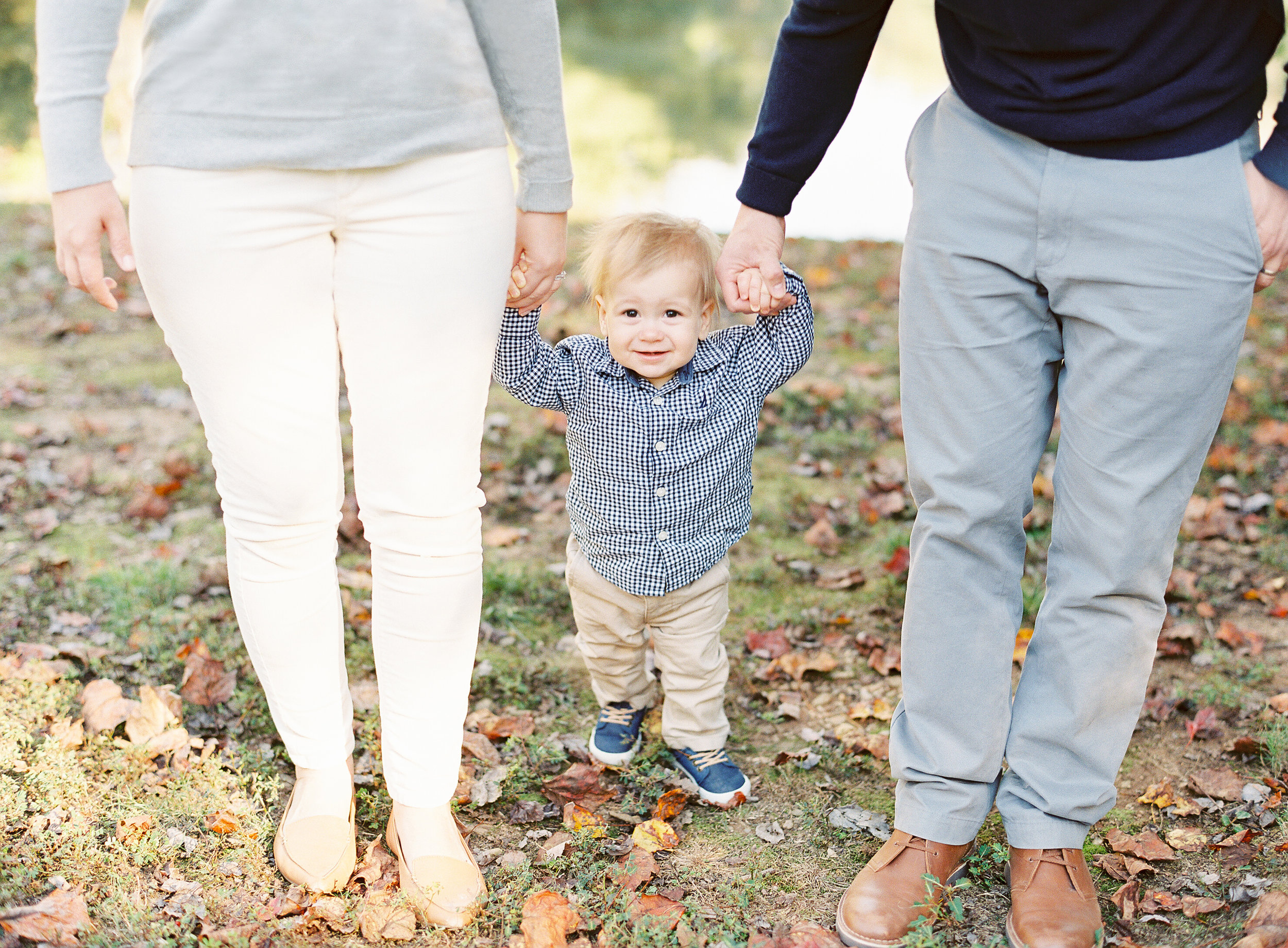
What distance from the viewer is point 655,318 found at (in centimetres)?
249

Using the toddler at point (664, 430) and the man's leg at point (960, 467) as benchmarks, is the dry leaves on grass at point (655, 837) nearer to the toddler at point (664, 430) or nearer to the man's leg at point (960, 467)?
the toddler at point (664, 430)

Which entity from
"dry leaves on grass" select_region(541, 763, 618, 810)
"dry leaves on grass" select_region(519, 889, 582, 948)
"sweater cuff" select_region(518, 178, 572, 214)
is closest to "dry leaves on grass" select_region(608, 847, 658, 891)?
"dry leaves on grass" select_region(519, 889, 582, 948)

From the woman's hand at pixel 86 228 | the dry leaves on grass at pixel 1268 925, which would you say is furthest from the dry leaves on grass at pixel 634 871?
the woman's hand at pixel 86 228

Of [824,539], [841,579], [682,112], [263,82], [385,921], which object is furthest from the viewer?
[682,112]

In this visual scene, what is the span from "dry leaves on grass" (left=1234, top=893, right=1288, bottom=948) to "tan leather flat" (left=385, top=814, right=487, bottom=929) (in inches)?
56.7

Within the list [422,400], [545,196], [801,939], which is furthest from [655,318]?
[801,939]

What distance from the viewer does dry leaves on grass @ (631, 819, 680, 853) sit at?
2.48m

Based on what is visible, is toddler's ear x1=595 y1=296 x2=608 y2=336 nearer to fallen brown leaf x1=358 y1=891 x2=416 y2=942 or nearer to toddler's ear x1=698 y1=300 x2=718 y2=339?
toddler's ear x1=698 y1=300 x2=718 y2=339

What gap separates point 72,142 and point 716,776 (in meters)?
1.92

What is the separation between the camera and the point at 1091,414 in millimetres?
1952

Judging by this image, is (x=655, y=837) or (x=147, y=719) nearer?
(x=655, y=837)

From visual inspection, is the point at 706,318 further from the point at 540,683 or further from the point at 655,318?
the point at 540,683

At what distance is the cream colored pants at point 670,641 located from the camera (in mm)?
2639

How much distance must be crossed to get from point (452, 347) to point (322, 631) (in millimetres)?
672
